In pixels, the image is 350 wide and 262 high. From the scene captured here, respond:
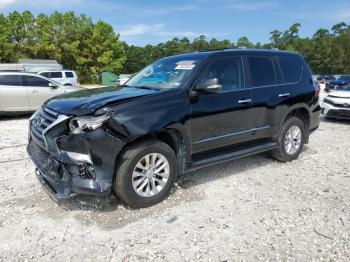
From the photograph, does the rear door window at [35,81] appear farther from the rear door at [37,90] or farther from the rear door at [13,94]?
the rear door at [13,94]

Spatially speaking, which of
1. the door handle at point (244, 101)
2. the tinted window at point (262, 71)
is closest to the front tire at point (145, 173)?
the door handle at point (244, 101)

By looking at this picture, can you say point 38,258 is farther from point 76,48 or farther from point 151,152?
point 76,48

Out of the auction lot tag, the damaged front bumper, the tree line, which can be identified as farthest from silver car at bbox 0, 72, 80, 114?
the tree line

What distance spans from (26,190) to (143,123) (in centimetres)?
205

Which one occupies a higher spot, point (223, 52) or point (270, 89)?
point (223, 52)

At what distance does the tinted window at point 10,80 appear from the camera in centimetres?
1031

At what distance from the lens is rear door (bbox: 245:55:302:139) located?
5195 millimetres

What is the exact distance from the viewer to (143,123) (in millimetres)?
3834

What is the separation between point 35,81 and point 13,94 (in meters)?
0.83

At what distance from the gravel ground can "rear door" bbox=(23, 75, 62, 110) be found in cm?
549

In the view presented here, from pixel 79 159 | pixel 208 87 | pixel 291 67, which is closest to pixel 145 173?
pixel 79 159

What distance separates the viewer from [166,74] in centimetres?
486

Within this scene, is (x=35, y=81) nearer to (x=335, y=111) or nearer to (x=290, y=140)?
(x=290, y=140)

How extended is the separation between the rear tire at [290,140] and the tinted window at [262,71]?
863 millimetres
